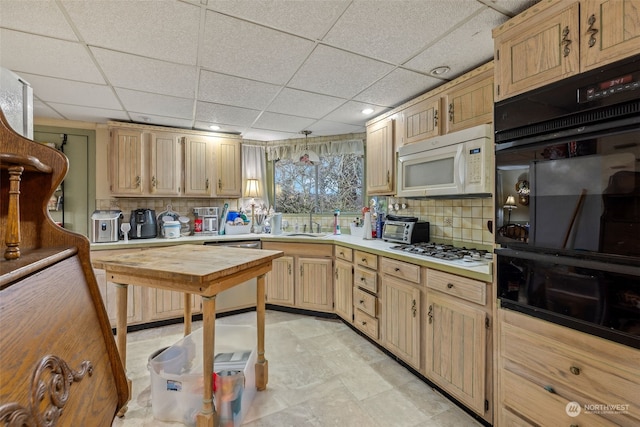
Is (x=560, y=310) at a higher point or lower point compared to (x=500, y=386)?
higher

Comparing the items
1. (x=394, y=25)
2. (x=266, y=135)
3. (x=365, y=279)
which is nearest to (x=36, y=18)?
(x=394, y=25)

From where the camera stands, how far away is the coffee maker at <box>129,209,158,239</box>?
324 cm

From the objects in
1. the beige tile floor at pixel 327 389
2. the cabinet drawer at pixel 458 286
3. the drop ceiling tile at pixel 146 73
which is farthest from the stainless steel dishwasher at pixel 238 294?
the cabinet drawer at pixel 458 286

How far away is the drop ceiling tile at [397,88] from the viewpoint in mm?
2195

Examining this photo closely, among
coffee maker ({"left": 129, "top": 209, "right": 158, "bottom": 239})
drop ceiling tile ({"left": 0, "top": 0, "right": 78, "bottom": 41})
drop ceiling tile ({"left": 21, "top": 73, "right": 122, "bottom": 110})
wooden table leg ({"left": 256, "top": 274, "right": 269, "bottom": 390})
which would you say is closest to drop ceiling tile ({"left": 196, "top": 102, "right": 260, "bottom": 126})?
drop ceiling tile ({"left": 21, "top": 73, "right": 122, "bottom": 110})

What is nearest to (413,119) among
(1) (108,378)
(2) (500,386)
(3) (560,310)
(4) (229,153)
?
(3) (560,310)

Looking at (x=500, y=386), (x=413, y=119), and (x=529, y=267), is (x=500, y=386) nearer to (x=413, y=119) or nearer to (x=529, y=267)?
(x=529, y=267)

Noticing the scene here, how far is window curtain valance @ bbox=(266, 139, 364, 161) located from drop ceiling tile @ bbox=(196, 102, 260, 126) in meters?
0.82

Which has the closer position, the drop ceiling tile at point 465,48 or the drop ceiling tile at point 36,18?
the drop ceiling tile at point 36,18

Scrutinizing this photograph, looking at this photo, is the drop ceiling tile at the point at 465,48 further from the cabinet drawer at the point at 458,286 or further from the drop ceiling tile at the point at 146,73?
the drop ceiling tile at the point at 146,73

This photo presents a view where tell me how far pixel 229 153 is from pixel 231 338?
2416mm

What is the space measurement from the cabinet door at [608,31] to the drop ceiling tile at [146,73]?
2.24 m

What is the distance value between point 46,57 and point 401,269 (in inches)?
114

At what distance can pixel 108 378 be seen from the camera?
2.78ft
